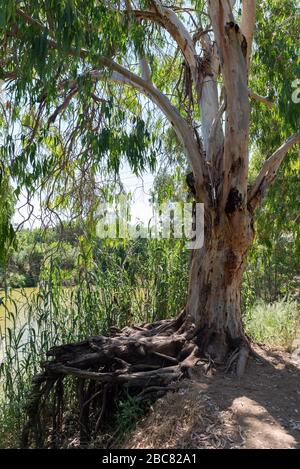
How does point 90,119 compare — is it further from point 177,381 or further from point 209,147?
point 177,381

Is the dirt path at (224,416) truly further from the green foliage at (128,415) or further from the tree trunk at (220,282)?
the tree trunk at (220,282)

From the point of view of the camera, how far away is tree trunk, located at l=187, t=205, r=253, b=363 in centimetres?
530

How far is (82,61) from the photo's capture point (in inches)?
200

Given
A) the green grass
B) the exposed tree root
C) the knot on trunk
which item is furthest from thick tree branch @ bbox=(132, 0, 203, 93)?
the green grass

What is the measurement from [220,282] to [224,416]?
1.58m

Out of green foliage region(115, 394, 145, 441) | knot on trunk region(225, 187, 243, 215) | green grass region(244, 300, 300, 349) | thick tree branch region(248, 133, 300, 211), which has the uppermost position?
thick tree branch region(248, 133, 300, 211)

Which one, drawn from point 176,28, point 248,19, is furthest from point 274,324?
point 176,28

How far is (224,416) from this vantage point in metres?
4.10

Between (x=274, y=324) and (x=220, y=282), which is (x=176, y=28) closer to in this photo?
(x=220, y=282)

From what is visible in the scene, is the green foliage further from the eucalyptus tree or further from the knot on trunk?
the knot on trunk

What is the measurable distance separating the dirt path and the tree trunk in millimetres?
468

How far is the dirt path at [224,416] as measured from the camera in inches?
152

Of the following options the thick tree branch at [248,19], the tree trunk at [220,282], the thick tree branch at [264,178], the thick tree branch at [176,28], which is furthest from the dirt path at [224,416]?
the thick tree branch at [248,19]
